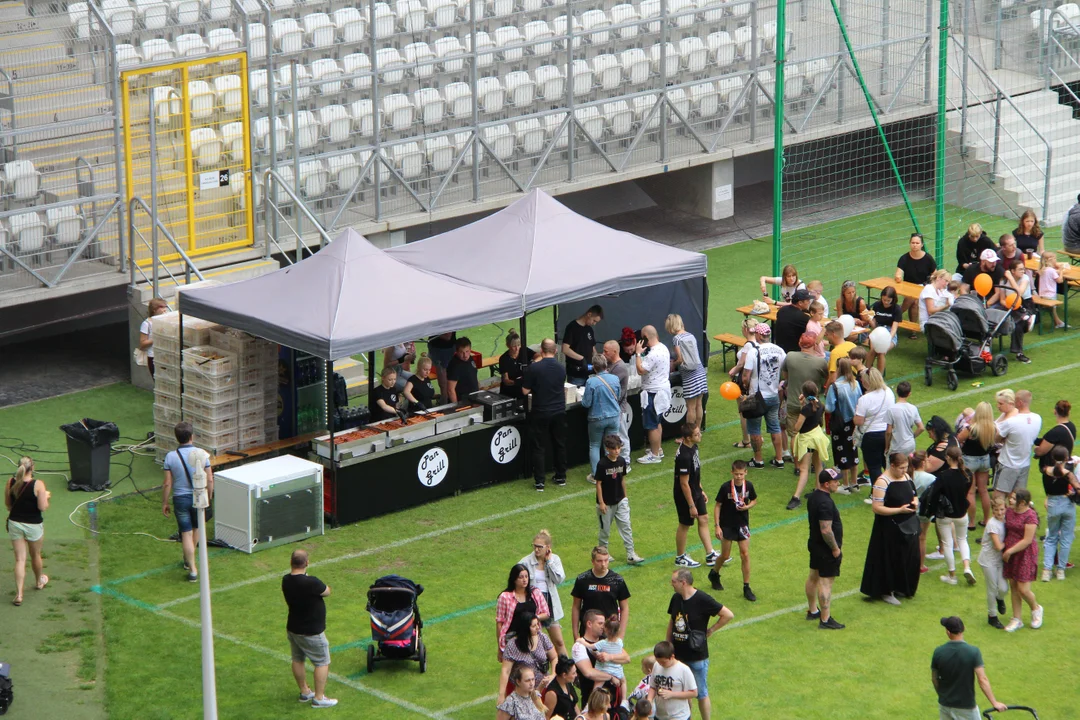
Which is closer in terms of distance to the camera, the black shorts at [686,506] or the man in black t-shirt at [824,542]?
the man in black t-shirt at [824,542]

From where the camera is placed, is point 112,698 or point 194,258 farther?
point 194,258

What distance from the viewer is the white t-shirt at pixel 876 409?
17172 millimetres

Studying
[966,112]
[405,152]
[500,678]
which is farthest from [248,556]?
[966,112]

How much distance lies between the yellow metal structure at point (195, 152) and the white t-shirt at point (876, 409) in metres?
9.02

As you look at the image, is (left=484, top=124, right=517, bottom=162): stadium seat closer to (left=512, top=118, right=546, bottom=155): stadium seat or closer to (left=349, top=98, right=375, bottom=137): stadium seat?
(left=512, top=118, right=546, bottom=155): stadium seat

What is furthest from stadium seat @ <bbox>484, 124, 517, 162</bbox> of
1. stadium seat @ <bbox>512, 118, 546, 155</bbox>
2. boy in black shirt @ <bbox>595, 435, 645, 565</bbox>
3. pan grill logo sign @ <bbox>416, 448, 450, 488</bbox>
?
boy in black shirt @ <bbox>595, 435, 645, 565</bbox>

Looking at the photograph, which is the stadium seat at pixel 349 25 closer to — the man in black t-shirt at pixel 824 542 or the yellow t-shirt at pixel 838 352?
the yellow t-shirt at pixel 838 352

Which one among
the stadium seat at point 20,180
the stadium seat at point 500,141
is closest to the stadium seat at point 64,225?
the stadium seat at point 20,180

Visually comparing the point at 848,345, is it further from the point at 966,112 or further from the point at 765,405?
the point at 966,112

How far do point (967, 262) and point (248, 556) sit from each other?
10.8 metres

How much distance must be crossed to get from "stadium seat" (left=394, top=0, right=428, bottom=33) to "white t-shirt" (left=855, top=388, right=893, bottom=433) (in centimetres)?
1077

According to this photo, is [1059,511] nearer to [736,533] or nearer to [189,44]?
[736,533]

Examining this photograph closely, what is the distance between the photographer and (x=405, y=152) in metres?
24.1

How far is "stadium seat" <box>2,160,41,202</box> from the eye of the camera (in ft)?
67.7
